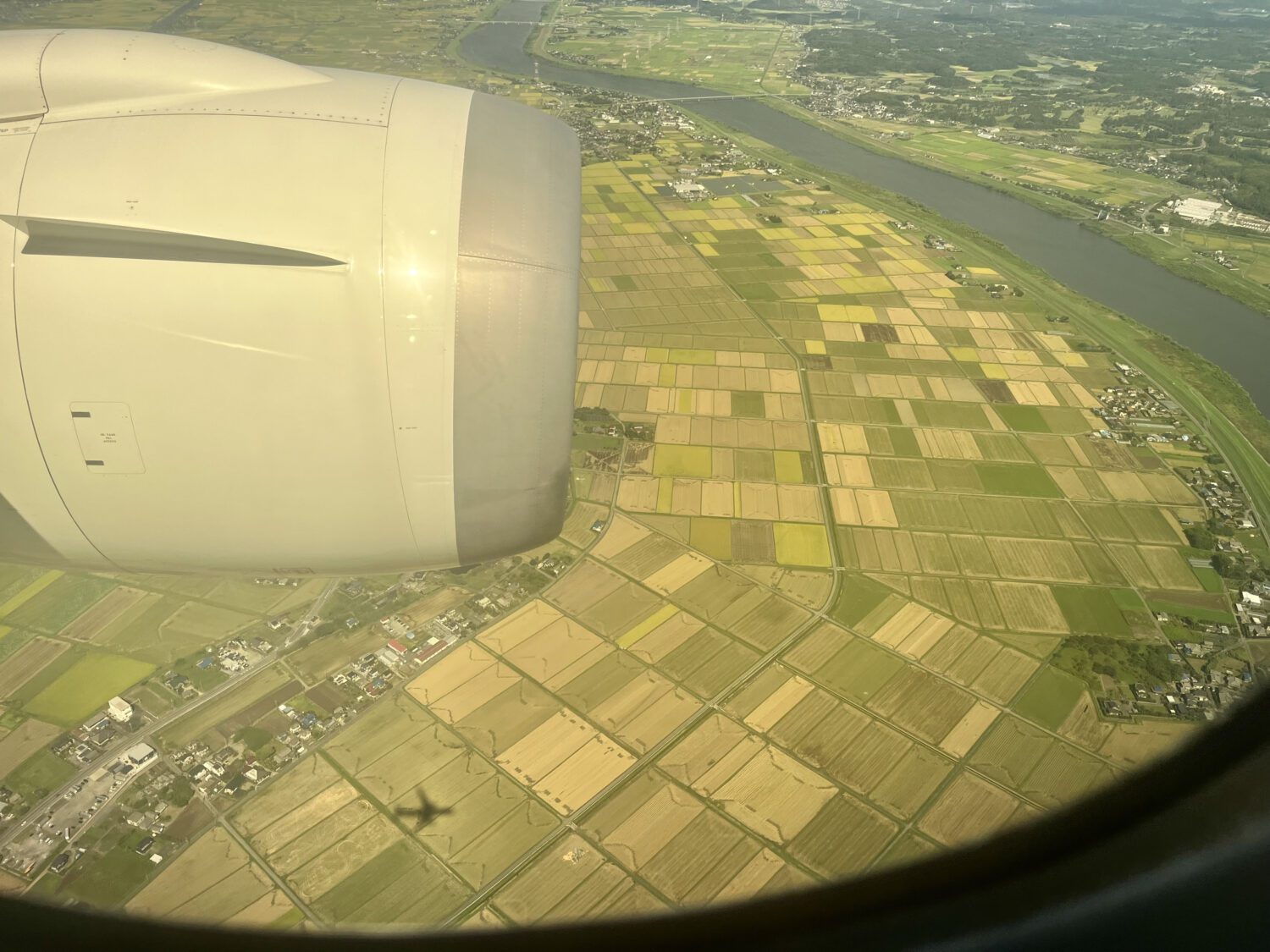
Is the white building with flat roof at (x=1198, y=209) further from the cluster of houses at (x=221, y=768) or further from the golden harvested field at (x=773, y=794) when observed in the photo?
the cluster of houses at (x=221, y=768)

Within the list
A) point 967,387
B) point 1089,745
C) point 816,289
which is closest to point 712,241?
point 816,289

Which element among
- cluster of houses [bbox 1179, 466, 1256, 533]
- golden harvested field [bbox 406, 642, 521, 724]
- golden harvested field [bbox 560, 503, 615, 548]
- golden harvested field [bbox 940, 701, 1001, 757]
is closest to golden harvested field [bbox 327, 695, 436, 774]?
golden harvested field [bbox 406, 642, 521, 724]

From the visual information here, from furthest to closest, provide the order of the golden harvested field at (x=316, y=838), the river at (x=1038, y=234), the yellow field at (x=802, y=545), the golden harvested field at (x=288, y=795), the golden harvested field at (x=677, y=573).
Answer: the river at (x=1038, y=234), the yellow field at (x=802, y=545), the golden harvested field at (x=677, y=573), the golden harvested field at (x=288, y=795), the golden harvested field at (x=316, y=838)

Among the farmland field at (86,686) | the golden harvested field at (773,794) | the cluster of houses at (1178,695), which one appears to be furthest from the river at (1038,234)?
the farmland field at (86,686)

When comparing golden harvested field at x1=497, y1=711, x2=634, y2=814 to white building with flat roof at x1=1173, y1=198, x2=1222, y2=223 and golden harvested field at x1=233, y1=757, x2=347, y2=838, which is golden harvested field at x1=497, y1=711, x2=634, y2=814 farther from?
white building with flat roof at x1=1173, y1=198, x2=1222, y2=223

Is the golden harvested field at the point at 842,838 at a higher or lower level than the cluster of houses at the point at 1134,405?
lower

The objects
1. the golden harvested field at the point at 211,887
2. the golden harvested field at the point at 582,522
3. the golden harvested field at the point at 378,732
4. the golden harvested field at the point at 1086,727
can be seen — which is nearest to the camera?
the golden harvested field at the point at 211,887
